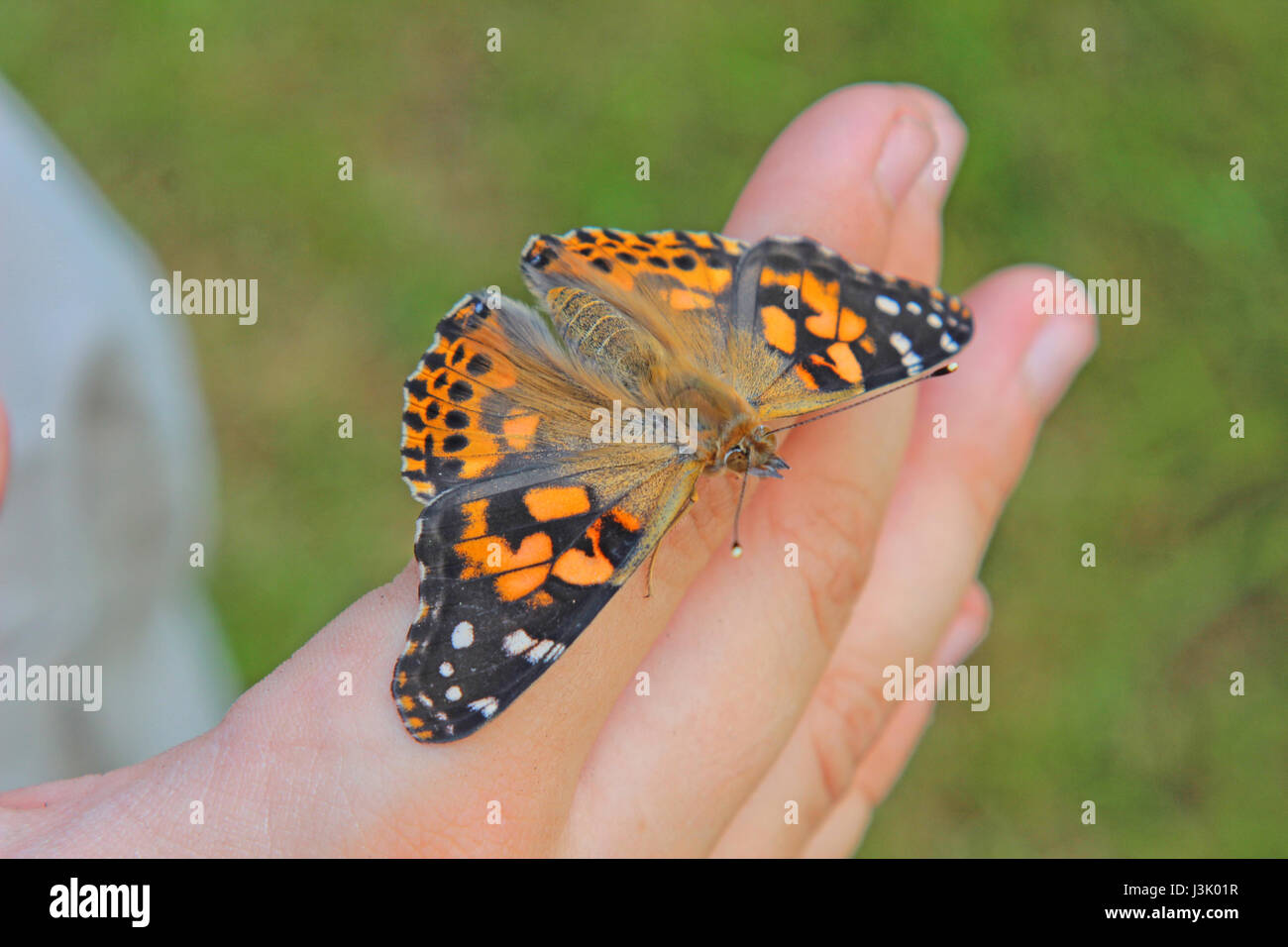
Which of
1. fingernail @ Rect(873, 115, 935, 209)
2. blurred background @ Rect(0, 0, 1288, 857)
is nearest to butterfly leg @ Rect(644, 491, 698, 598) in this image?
fingernail @ Rect(873, 115, 935, 209)

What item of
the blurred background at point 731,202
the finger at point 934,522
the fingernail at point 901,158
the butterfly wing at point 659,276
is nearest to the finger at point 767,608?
the fingernail at point 901,158

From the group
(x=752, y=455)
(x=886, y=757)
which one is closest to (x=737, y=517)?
(x=752, y=455)

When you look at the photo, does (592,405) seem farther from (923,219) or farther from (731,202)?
(731,202)

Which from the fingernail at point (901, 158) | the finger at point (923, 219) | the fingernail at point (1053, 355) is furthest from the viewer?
the fingernail at point (1053, 355)

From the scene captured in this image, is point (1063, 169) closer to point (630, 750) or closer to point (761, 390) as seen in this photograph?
point (761, 390)

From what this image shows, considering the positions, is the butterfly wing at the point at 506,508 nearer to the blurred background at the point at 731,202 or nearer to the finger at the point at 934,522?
the finger at the point at 934,522

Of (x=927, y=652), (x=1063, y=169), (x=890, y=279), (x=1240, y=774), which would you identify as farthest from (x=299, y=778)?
(x=1063, y=169)
